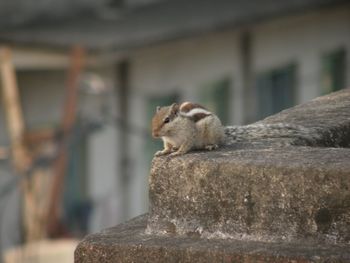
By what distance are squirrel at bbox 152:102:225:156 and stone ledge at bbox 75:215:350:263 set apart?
33.6 inches

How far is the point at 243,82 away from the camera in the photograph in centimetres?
1781

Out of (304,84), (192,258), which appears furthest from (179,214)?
(304,84)

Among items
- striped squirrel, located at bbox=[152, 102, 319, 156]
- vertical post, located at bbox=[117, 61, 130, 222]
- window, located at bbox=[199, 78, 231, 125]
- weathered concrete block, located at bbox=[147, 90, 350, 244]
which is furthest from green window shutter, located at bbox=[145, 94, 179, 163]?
weathered concrete block, located at bbox=[147, 90, 350, 244]

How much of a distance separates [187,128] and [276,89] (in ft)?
42.6

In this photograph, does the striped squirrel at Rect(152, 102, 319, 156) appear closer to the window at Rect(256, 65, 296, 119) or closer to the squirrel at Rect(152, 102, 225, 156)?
the squirrel at Rect(152, 102, 225, 156)

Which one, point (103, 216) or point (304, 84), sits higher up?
point (304, 84)

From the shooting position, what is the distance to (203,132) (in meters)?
5.66

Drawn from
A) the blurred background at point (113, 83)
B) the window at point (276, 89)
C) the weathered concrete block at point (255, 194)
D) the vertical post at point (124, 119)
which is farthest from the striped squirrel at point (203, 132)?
the window at point (276, 89)

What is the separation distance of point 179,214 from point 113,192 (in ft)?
40.6

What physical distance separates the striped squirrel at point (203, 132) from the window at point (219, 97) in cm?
1168

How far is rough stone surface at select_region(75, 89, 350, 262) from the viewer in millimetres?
4324

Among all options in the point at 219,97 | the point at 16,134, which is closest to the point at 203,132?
the point at 16,134

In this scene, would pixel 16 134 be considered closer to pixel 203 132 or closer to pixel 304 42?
pixel 304 42

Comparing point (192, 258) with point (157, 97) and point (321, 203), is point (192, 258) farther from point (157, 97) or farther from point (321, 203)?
point (157, 97)
